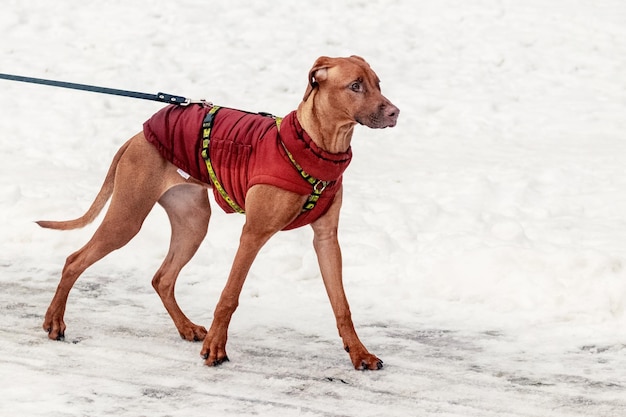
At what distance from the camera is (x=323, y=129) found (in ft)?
16.5

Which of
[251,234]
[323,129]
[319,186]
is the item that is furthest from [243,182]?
[323,129]

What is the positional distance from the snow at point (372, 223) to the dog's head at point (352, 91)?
54.2 inches

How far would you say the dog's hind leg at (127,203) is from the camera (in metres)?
5.51

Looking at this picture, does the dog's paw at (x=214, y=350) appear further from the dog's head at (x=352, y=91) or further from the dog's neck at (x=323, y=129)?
the dog's head at (x=352, y=91)

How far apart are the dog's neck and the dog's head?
7cm

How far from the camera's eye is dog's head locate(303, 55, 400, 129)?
15.8ft

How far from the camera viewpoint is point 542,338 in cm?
592

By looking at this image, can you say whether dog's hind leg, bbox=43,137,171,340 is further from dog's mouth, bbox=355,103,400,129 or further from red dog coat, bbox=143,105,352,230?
dog's mouth, bbox=355,103,400,129

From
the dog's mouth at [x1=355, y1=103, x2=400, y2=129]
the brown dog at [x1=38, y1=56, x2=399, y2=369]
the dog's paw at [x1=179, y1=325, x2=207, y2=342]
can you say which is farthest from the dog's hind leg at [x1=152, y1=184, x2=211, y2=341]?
the dog's mouth at [x1=355, y1=103, x2=400, y2=129]

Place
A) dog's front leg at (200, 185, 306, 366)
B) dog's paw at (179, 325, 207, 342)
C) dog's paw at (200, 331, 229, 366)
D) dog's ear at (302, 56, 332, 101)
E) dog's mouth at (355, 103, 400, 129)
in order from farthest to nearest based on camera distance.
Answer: dog's paw at (179, 325, 207, 342)
dog's paw at (200, 331, 229, 366)
dog's front leg at (200, 185, 306, 366)
dog's ear at (302, 56, 332, 101)
dog's mouth at (355, 103, 400, 129)

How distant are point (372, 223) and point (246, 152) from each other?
291 cm

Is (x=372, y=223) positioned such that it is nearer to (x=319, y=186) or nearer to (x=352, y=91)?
(x=319, y=186)

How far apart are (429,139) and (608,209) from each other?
274cm

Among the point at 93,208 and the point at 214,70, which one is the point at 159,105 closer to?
the point at 214,70
